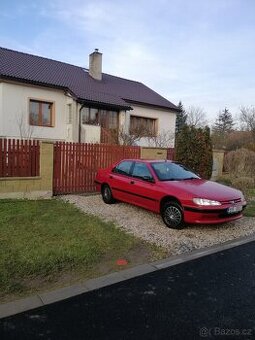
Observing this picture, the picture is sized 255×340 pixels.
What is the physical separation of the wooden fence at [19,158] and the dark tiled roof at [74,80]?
398 inches

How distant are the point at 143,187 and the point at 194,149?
6.68 meters

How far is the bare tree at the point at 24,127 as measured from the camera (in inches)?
760

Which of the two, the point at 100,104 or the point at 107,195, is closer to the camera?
→ the point at 107,195

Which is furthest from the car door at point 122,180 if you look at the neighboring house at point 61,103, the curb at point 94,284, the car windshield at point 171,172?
the neighboring house at point 61,103

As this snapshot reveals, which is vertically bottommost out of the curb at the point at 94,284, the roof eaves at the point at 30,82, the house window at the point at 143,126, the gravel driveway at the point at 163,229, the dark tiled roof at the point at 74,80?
the curb at the point at 94,284

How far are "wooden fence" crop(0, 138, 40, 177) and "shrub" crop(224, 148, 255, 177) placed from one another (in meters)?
9.56

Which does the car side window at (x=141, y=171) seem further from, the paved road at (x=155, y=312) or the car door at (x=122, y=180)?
the paved road at (x=155, y=312)

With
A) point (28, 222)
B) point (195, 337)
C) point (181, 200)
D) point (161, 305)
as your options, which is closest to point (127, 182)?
point (181, 200)

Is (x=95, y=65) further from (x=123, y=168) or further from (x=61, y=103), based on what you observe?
(x=123, y=168)

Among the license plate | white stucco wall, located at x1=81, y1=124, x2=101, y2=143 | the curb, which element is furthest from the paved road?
white stucco wall, located at x1=81, y1=124, x2=101, y2=143

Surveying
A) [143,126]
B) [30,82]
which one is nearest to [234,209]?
[30,82]

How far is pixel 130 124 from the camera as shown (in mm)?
24812

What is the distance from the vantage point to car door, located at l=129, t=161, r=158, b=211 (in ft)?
25.3

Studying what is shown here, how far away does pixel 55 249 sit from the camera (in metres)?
5.61
